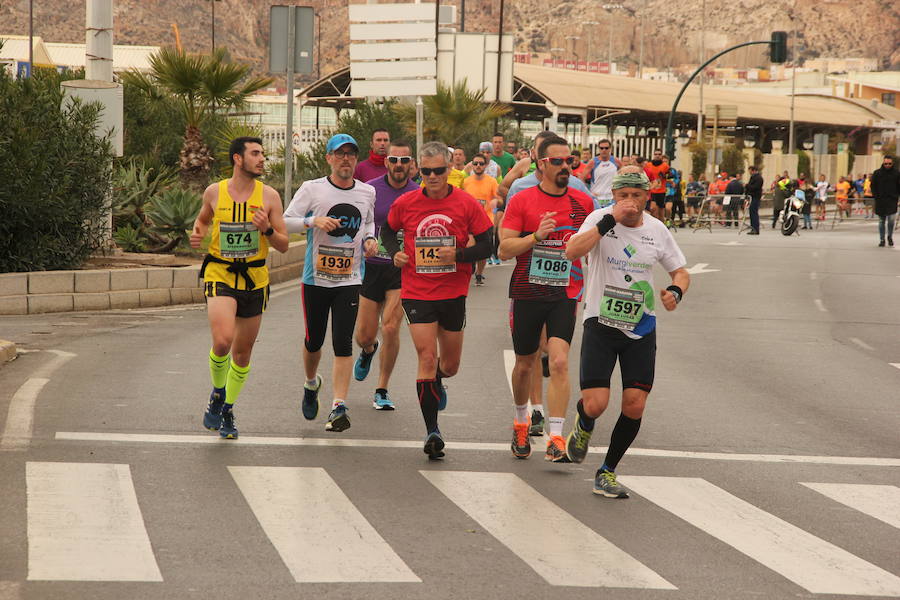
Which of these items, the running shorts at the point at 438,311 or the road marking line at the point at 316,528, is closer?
the road marking line at the point at 316,528

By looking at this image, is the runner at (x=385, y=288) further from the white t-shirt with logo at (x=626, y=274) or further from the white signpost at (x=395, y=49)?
the white signpost at (x=395, y=49)

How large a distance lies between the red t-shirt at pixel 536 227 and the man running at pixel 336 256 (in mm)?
1126

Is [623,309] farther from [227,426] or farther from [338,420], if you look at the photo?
[227,426]

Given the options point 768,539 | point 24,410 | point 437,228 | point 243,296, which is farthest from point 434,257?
point 24,410

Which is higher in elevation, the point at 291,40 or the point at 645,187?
the point at 291,40

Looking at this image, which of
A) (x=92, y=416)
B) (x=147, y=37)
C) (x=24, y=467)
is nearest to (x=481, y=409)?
(x=92, y=416)

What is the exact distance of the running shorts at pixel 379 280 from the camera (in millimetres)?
10430

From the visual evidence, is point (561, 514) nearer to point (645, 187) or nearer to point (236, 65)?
point (645, 187)

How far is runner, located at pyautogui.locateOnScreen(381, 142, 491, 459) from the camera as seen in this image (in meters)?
8.42

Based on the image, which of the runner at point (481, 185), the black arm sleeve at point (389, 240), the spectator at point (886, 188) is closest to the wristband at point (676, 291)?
the black arm sleeve at point (389, 240)

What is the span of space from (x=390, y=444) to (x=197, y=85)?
1576 cm

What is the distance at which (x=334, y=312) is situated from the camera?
9.30 meters

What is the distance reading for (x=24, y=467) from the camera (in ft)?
25.3

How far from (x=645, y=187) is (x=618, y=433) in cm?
138
